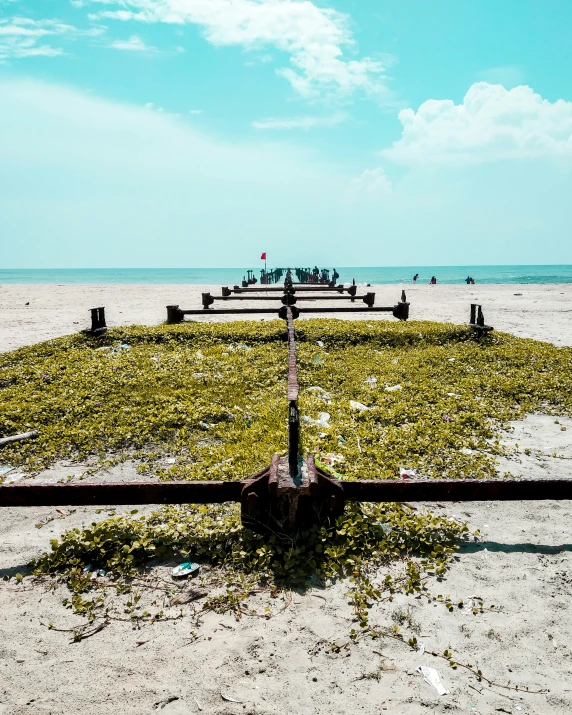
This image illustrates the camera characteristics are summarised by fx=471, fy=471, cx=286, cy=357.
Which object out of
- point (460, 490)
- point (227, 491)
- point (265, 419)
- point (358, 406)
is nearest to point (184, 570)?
point (227, 491)

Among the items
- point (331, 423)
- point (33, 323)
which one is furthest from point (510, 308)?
point (33, 323)

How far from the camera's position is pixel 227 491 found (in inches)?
119

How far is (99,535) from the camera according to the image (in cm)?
319

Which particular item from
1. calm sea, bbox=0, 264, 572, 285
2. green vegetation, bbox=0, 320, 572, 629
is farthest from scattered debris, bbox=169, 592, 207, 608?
calm sea, bbox=0, 264, 572, 285

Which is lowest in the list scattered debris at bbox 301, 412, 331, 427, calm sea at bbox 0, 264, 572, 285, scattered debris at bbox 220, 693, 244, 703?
scattered debris at bbox 220, 693, 244, 703

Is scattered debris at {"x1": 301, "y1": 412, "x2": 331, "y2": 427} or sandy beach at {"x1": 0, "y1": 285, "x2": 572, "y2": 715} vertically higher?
scattered debris at {"x1": 301, "y1": 412, "x2": 331, "y2": 427}

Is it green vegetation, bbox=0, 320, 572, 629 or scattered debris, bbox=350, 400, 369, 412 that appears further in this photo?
scattered debris, bbox=350, 400, 369, 412

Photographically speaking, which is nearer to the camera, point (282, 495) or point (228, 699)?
point (228, 699)

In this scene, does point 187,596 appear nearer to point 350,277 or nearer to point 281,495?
point 281,495

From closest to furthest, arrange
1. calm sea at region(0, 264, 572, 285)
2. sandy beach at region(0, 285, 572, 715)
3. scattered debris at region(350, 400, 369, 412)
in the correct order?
sandy beach at region(0, 285, 572, 715) < scattered debris at region(350, 400, 369, 412) < calm sea at region(0, 264, 572, 285)

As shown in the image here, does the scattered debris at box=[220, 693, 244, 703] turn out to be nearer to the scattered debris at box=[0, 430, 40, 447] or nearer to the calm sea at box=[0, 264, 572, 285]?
the scattered debris at box=[0, 430, 40, 447]

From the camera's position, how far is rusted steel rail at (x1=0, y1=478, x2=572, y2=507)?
9.82 feet

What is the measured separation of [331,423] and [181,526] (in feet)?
8.56

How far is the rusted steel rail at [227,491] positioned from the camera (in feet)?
9.82
